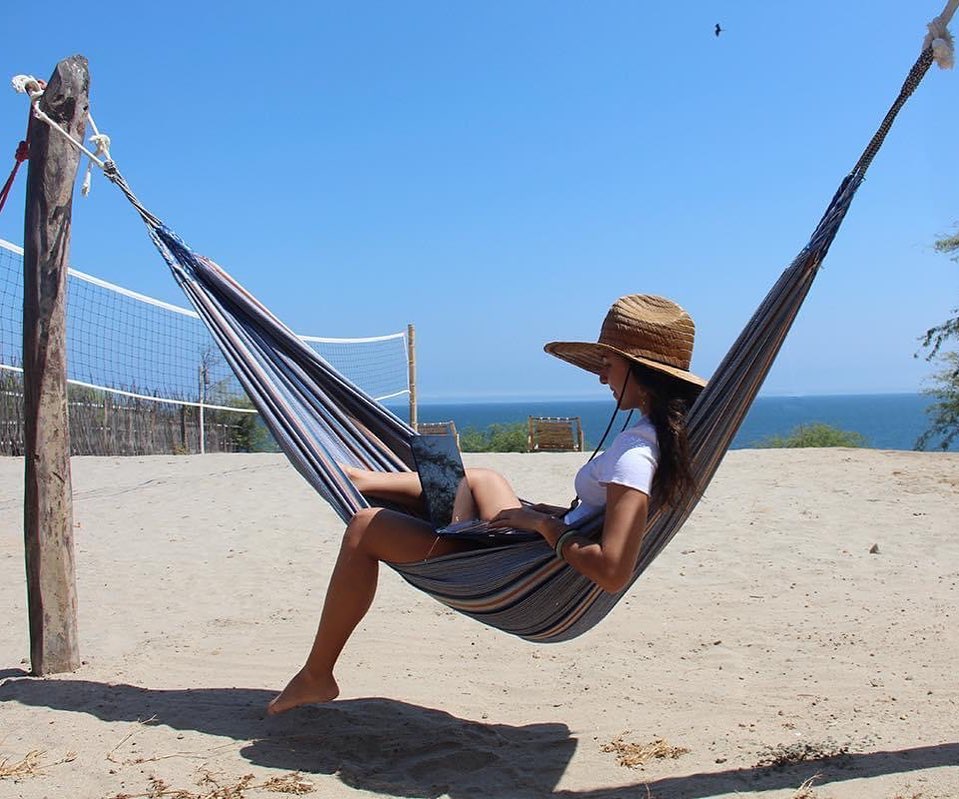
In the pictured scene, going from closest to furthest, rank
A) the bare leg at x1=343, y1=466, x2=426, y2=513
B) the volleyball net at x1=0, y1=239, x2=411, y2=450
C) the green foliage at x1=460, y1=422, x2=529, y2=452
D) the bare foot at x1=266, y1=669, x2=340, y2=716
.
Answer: the bare foot at x1=266, y1=669, x2=340, y2=716
the bare leg at x1=343, y1=466, x2=426, y2=513
the volleyball net at x1=0, y1=239, x2=411, y2=450
the green foliage at x1=460, y1=422, x2=529, y2=452

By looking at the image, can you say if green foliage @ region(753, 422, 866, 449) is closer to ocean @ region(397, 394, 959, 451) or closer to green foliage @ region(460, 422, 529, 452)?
ocean @ region(397, 394, 959, 451)

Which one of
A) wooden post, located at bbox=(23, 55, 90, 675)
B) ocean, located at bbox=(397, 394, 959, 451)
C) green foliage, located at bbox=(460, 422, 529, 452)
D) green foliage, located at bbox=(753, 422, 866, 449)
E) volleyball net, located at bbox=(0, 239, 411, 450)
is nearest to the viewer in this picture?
wooden post, located at bbox=(23, 55, 90, 675)

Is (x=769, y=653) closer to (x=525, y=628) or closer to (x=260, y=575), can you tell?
(x=525, y=628)

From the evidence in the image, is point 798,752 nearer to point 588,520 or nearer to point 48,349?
point 588,520

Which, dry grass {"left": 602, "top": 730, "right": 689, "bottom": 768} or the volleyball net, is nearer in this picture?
dry grass {"left": 602, "top": 730, "right": 689, "bottom": 768}

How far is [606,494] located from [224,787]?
43.8 inches

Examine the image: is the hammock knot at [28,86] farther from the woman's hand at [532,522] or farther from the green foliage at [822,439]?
the green foliage at [822,439]

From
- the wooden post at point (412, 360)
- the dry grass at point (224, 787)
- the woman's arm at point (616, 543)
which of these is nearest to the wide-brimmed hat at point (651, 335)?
the woman's arm at point (616, 543)

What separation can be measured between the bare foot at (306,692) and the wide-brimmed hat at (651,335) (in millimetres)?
1131

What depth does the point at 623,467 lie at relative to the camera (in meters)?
2.10

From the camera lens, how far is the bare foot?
2578 mm

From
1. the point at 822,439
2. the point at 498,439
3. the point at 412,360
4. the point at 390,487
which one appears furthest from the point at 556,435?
the point at 390,487

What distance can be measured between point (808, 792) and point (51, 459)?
2.37 metres

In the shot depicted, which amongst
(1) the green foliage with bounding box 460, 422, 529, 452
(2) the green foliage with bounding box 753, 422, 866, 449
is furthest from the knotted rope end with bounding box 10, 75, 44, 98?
(2) the green foliage with bounding box 753, 422, 866, 449
